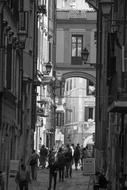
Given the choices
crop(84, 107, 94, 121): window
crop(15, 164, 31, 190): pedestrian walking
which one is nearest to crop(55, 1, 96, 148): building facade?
crop(84, 107, 94, 121): window

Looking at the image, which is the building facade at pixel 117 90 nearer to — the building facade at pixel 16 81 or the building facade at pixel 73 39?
the building facade at pixel 16 81

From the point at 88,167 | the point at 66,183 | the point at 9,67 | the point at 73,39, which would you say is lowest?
the point at 66,183

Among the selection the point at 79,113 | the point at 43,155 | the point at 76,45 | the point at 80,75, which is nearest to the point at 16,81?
the point at 43,155

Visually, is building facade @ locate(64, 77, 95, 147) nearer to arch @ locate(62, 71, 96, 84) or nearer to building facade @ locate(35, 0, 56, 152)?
arch @ locate(62, 71, 96, 84)

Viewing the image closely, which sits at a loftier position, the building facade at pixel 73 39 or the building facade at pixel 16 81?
the building facade at pixel 73 39

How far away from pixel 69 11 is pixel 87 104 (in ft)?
138

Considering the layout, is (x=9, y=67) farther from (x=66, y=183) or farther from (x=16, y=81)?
(x=66, y=183)

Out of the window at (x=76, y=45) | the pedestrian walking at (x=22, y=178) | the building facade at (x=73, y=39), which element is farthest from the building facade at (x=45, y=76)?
the pedestrian walking at (x=22, y=178)

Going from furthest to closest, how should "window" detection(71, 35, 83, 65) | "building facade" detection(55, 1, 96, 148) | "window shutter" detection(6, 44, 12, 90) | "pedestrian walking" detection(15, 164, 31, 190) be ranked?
"window" detection(71, 35, 83, 65) < "building facade" detection(55, 1, 96, 148) < "window shutter" detection(6, 44, 12, 90) < "pedestrian walking" detection(15, 164, 31, 190)

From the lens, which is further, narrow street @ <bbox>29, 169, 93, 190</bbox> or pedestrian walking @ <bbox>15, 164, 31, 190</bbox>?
narrow street @ <bbox>29, 169, 93, 190</bbox>

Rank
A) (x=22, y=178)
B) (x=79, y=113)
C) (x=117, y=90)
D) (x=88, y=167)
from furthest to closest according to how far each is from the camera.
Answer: (x=79, y=113) → (x=88, y=167) → (x=22, y=178) → (x=117, y=90)

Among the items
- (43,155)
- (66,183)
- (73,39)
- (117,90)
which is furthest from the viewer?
(73,39)

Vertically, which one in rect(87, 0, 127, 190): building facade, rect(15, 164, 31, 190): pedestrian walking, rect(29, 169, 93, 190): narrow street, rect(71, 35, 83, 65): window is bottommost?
rect(29, 169, 93, 190): narrow street

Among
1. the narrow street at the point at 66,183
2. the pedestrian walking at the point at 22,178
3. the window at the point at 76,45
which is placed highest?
the window at the point at 76,45
